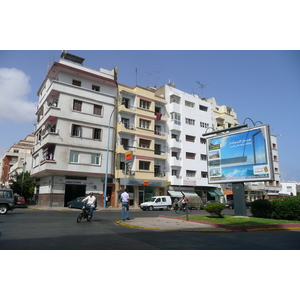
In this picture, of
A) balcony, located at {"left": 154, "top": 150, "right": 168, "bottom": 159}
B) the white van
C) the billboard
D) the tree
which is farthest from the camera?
balcony, located at {"left": 154, "top": 150, "right": 168, "bottom": 159}

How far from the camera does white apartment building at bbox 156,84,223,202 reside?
39750 millimetres

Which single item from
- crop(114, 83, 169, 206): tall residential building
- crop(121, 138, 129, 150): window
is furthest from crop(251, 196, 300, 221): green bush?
crop(121, 138, 129, 150): window

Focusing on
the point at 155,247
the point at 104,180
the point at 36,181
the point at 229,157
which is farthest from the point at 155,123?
the point at 155,247

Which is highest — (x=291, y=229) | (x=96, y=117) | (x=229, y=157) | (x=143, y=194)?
(x=96, y=117)

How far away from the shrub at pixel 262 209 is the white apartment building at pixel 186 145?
19.4 meters

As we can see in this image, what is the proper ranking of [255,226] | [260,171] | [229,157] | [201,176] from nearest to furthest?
[255,226], [260,171], [229,157], [201,176]

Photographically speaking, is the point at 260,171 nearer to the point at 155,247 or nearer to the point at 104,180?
the point at 155,247

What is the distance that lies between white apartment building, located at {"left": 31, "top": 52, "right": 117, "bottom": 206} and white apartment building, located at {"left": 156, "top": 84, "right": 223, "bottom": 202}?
1094 centimetres

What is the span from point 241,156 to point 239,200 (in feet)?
10.3

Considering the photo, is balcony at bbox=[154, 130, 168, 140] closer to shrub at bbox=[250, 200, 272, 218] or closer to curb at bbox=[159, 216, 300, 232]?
shrub at bbox=[250, 200, 272, 218]

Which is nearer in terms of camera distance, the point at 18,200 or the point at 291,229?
the point at 291,229

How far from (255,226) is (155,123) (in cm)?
2886

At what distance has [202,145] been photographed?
145ft

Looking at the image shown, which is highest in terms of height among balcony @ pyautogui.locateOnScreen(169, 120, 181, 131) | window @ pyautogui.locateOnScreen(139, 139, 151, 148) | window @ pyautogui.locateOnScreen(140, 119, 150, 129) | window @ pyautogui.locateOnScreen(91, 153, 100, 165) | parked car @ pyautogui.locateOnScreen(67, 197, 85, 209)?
balcony @ pyautogui.locateOnScreen(169, 120, 181, 131)
